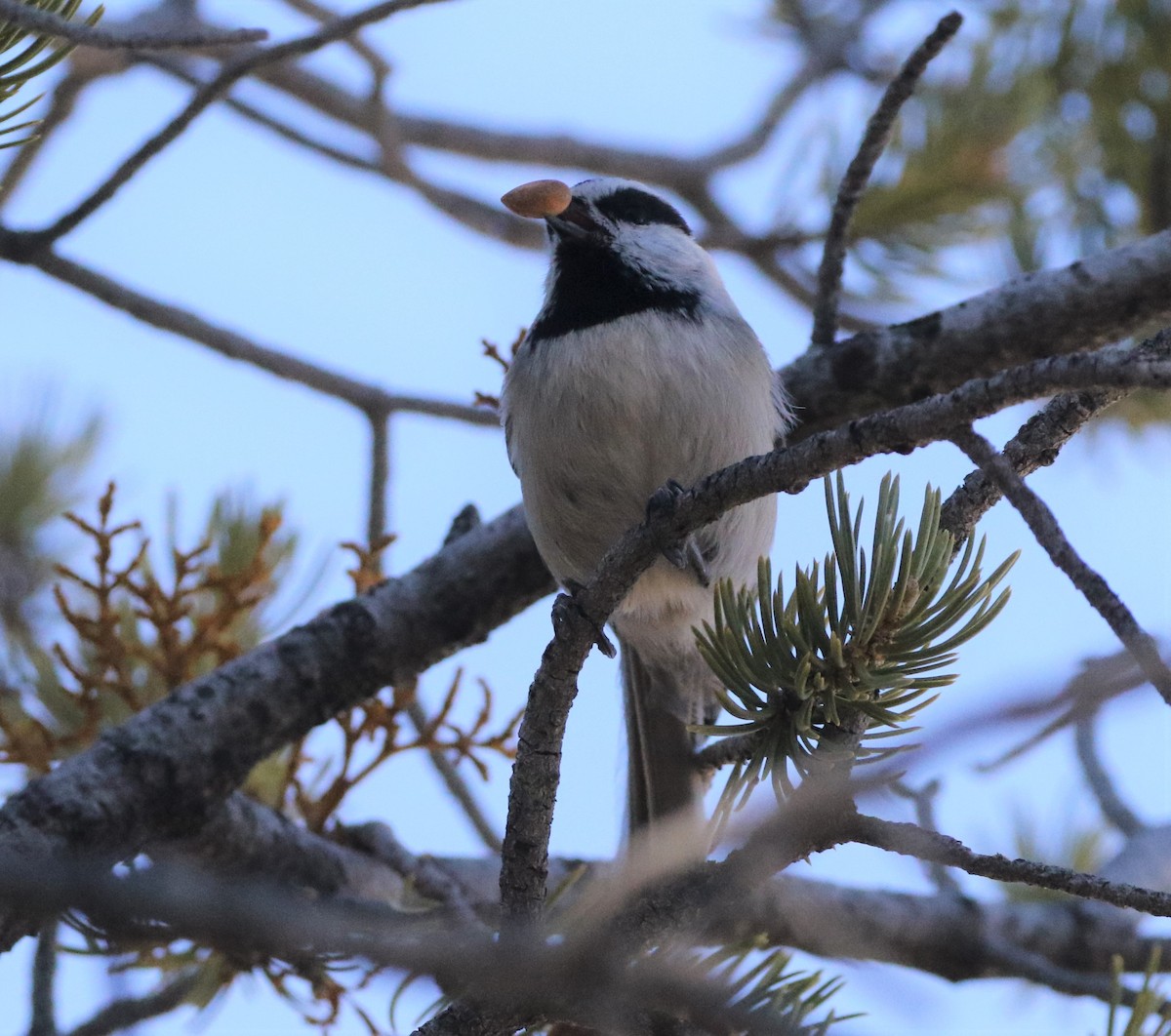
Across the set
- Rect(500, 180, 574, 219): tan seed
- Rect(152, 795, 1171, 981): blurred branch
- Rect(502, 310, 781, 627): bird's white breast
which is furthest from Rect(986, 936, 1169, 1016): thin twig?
Rect(500, 180, 574, 219): tan seed

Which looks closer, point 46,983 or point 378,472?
point 46,983

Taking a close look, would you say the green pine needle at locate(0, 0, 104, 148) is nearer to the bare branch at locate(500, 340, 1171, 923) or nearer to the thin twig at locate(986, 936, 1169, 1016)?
the bare branch at locate(500, 340, 1171, 923)

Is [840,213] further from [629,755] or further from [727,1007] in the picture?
[727,1007]

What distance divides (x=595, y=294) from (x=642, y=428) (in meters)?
0.47

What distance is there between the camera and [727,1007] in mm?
695

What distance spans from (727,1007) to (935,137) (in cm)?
301

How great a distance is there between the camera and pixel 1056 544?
1.23 metres

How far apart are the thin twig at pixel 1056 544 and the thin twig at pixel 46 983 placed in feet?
4.06

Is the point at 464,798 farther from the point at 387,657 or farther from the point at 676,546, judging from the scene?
the point at 676,546

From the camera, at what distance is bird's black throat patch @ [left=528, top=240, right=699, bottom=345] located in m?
2.62

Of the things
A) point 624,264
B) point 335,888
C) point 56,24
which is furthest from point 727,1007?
point 624,264

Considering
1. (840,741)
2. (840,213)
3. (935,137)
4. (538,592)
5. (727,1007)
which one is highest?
(935,137)

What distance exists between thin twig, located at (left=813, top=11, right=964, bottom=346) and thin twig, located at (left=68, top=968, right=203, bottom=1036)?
1756 millimetres

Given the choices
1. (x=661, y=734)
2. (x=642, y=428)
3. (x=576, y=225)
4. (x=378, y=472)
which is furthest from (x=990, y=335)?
(x=378, y=472)
